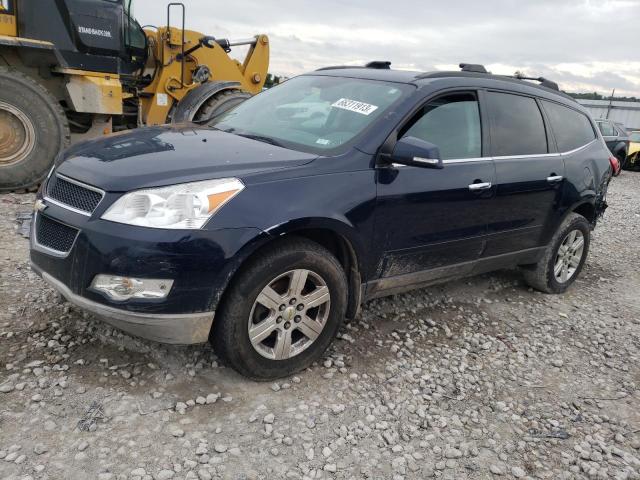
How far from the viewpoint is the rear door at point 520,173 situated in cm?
405

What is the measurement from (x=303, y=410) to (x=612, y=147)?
657 inches

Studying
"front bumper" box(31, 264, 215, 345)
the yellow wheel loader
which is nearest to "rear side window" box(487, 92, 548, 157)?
"front bumper" box(31, 264, 215, 345)

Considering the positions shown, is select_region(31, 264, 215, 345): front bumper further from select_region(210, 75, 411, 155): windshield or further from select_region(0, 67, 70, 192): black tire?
select_region(0, 67, 70, 192): black tire

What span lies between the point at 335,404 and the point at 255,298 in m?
0.75

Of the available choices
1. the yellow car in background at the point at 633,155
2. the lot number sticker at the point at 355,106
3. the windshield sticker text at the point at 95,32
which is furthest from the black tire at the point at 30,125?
the yellow car in background at the point at 633,155

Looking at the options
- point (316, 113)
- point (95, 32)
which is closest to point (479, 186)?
point (316, 113)

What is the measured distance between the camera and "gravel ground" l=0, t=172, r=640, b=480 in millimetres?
2477

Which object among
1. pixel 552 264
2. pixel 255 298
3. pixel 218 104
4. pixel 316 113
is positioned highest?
pixel 316 113

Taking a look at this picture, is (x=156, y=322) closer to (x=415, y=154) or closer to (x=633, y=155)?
(x=415, y=154)

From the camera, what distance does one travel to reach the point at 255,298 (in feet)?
9.27

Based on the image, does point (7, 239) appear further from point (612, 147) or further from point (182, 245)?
point (612, 147)

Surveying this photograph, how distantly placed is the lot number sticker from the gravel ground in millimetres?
→ 1515

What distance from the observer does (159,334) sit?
8.87ft

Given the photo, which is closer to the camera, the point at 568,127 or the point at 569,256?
the point at 568,127
